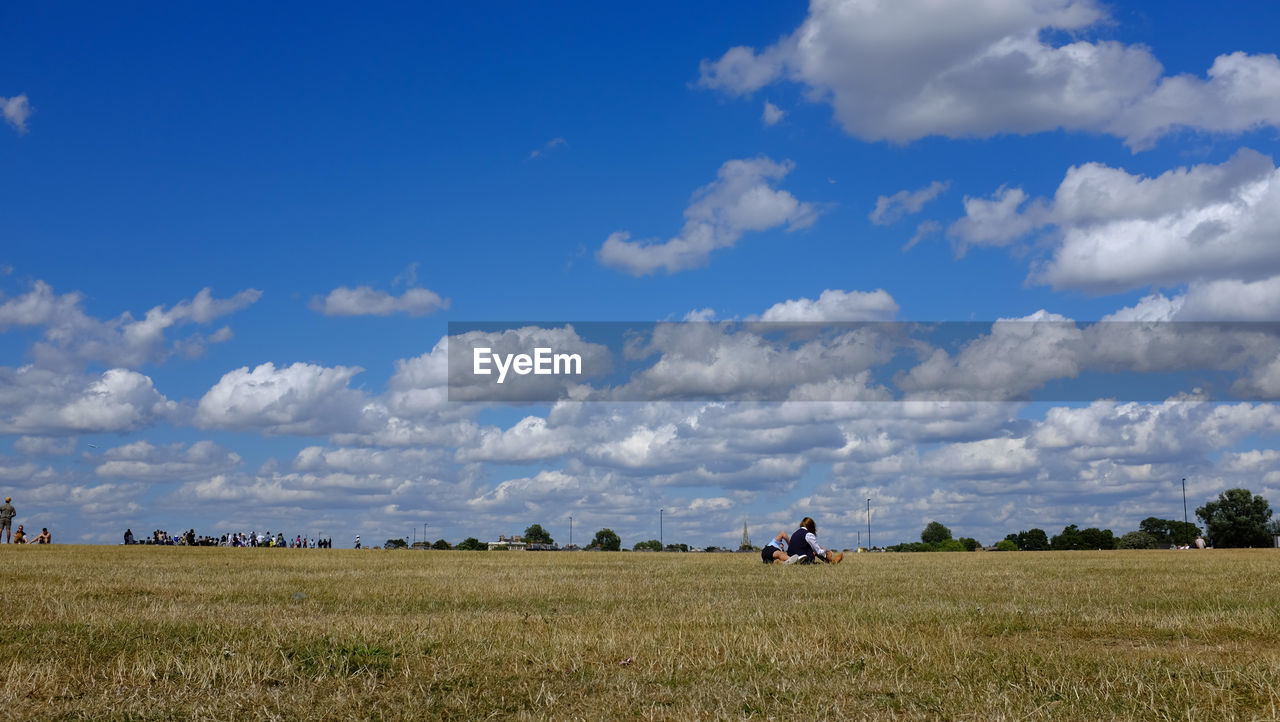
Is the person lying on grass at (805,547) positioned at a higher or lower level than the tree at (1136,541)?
higher

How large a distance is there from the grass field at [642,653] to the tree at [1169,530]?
170 m

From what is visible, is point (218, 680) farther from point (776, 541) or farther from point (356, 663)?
point (776, 541)

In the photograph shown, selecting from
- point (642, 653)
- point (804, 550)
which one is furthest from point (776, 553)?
point (642, 653)

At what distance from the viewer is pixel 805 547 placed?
3069cm

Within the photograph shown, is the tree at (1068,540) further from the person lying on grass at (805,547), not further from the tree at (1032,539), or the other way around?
the person lying on grass at (805,547)

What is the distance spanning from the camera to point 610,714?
846cm

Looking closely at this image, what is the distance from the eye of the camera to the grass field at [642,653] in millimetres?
8797

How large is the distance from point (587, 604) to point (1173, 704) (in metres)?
9.92

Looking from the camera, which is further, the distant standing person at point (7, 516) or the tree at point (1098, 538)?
the tree at point (1098, 538)

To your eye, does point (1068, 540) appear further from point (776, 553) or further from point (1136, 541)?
point (776, 553)

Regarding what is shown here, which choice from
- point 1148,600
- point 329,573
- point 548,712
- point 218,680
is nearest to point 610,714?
point 548,712

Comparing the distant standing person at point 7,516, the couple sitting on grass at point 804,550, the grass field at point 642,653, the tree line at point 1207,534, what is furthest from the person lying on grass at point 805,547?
the tree line at point 1207,534

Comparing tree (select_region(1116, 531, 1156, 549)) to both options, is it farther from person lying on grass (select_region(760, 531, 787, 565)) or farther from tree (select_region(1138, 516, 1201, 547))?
person lying on grass (select_region(760, 531, 787, 565))

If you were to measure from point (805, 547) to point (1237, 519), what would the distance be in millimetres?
164641
